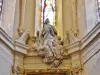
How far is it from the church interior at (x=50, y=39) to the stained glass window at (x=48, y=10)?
0.05 m

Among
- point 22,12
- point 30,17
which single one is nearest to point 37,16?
point 30,17

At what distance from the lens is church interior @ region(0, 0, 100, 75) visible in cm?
848

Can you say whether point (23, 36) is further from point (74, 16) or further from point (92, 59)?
point (92, 59)

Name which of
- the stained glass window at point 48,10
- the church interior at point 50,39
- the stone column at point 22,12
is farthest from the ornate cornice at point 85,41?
the stone column at point 22,12

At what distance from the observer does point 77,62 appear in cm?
877

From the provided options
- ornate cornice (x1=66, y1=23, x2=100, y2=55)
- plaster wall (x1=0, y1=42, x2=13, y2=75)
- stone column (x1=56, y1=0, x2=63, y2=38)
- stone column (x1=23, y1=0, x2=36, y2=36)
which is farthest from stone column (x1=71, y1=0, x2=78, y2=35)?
plaster wall (x1=0, y1=42, x2=13, y2=75)

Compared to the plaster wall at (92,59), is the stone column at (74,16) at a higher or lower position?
higher

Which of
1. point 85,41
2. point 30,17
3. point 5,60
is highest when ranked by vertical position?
point 30,17

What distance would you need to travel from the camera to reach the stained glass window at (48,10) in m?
10.3

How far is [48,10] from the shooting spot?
10508 millimetres

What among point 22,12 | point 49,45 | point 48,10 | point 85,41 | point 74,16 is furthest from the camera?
point 48,10

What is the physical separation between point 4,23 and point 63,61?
2138 mm

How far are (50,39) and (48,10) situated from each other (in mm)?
1544

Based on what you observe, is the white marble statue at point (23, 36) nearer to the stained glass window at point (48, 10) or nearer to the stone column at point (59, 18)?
the stained glass window at point (48, 10)
